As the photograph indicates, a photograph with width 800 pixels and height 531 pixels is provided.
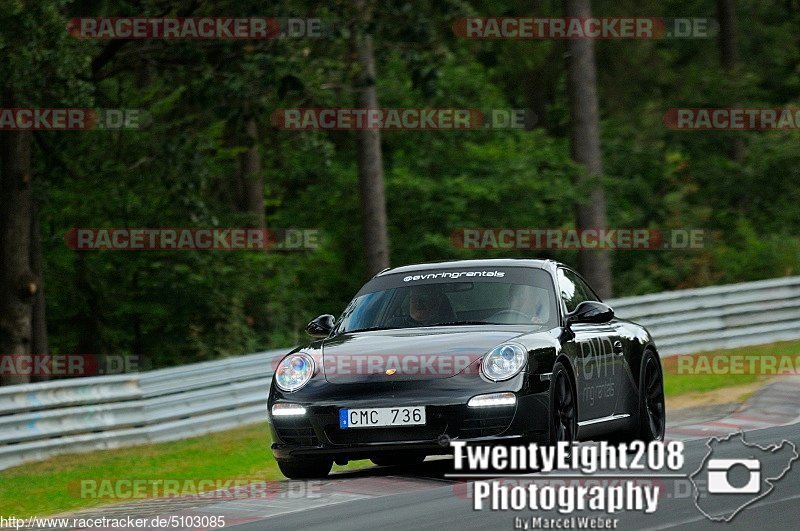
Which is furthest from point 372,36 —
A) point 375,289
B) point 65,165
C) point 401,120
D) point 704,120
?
point 704,120

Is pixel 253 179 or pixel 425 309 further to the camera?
pixel 253 179

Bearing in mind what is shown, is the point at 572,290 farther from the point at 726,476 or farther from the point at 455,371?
the point at 726,476

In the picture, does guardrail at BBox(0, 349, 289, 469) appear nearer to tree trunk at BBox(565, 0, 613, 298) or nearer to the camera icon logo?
the camera icon logo

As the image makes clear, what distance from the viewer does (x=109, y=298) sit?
2731 cm

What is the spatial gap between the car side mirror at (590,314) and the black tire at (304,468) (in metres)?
2.00

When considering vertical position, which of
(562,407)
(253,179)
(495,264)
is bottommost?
(562,407)

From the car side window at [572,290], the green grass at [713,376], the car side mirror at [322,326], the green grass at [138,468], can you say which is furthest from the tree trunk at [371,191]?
the car side mirror at [322,326]

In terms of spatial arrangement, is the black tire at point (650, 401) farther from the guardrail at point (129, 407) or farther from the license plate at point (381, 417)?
the guardrail at point (129, 407)

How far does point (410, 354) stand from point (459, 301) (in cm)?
118

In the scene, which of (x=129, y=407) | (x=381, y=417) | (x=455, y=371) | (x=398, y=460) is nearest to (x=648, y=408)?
(x=398, y=460)

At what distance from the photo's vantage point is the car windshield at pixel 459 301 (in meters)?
10.7

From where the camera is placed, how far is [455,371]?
31.6ft

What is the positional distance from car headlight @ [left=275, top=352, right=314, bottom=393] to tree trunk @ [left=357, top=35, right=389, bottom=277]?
11256 millimetres

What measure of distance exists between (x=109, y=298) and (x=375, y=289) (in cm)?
1674
